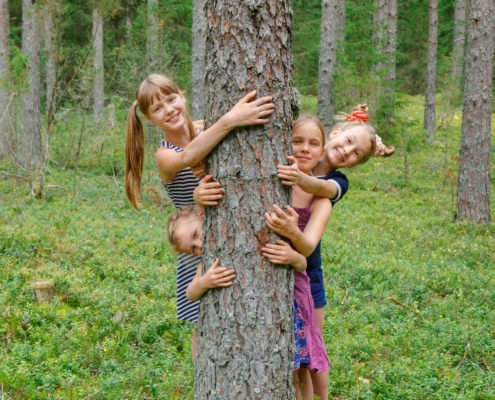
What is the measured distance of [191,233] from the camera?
272 centimetres

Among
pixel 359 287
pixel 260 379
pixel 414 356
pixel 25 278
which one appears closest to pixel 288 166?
pixel 260 379

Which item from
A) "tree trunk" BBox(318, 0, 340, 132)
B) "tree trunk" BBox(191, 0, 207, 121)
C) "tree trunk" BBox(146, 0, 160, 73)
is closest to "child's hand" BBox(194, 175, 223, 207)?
"tree trunk" BBox(191, 0, 207, 121)

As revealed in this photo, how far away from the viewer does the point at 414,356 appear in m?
3.98

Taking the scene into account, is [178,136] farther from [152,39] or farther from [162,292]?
[152,39]

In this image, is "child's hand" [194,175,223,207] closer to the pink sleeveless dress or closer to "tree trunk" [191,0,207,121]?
the pink sleeveless dress

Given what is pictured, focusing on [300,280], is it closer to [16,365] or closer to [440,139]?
[16,365]

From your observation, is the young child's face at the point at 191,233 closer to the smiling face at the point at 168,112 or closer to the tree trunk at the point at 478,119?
the smiling face at the point at 168,112

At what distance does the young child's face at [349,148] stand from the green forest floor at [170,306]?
4.21 ft

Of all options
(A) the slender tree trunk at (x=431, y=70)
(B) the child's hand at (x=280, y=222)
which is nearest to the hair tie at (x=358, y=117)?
(B) the child's hand at (x=280, y=222)

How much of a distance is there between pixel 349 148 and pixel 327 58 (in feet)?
33.5

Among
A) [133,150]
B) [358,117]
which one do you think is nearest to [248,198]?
[133,150]

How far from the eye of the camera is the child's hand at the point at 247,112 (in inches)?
82.3

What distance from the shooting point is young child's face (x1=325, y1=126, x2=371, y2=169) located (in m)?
2.78

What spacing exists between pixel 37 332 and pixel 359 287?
365 centimetres
